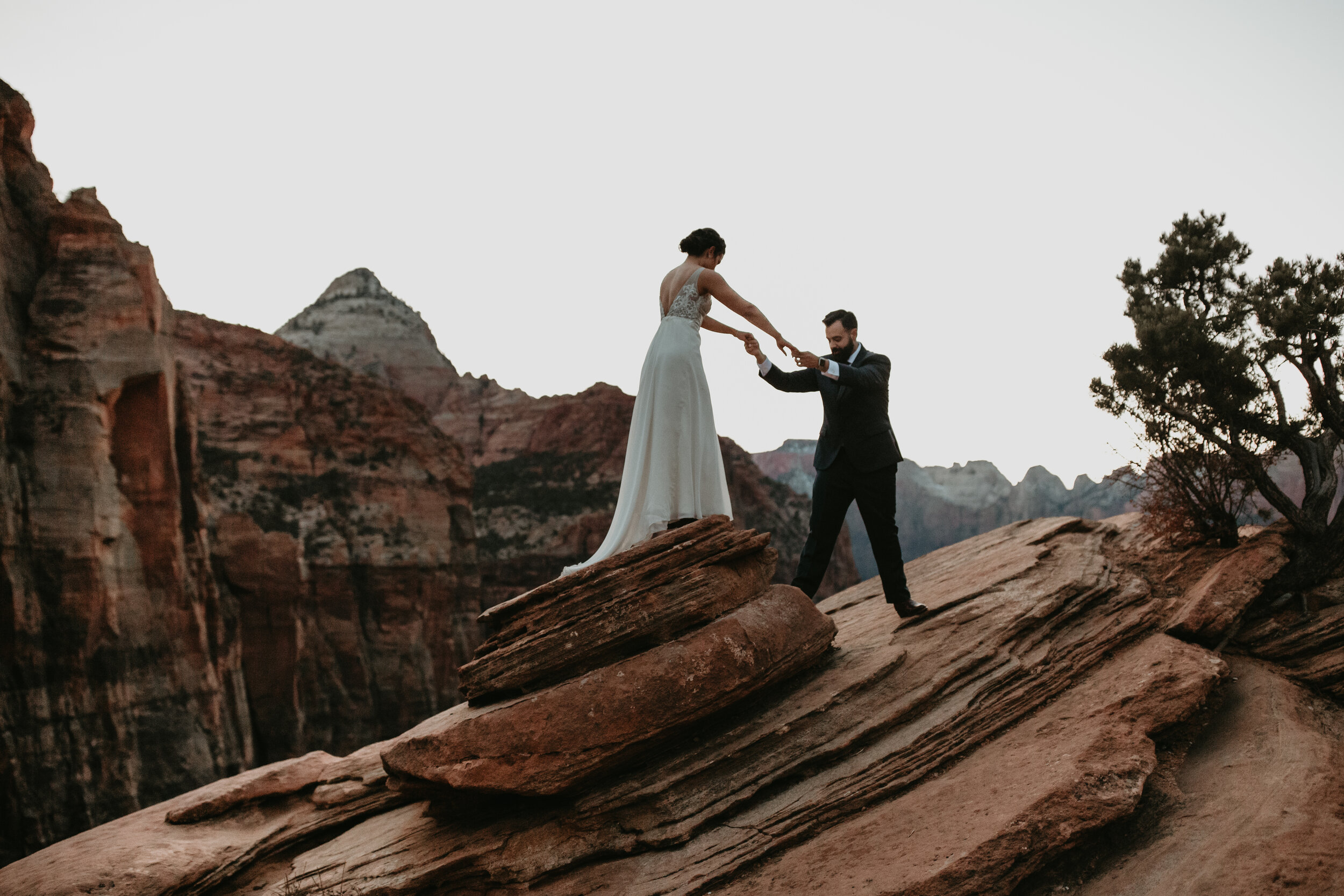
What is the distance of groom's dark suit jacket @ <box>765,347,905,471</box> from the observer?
7.46 metres

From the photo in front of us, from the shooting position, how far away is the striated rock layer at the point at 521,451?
59.1 m

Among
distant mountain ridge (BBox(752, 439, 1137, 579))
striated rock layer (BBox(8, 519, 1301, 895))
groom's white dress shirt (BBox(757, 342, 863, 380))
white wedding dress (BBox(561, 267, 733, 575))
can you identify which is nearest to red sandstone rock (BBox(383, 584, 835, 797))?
striated rock layer (BBox(8, 519, 1301, 895))

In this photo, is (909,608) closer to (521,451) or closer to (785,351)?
(785,351)

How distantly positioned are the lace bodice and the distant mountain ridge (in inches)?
2997

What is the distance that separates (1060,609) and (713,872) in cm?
402

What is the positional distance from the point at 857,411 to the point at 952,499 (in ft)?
291

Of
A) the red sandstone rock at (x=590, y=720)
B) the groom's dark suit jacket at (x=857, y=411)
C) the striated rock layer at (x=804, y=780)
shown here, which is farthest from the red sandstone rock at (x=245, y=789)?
the groom's dark suit jacket at (x=857, y=411)

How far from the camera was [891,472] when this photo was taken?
7.66m

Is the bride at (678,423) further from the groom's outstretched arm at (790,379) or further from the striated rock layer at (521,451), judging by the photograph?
the striated rock layer at (521,451)

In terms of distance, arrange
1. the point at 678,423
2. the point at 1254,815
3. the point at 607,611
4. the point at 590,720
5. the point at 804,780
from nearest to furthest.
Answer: the point at 1254,815 → the point at 590,720 → the point at 804,780 → the point at 607,611 → the point at 678,423

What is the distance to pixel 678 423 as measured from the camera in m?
7.25

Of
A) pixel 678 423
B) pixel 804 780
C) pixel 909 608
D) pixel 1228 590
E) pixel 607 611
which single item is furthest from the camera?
pixel 909 608

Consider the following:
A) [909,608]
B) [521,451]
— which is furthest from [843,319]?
[521,451]

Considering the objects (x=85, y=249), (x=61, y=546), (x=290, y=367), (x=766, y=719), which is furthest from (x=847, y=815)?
(x=290, y=367)
